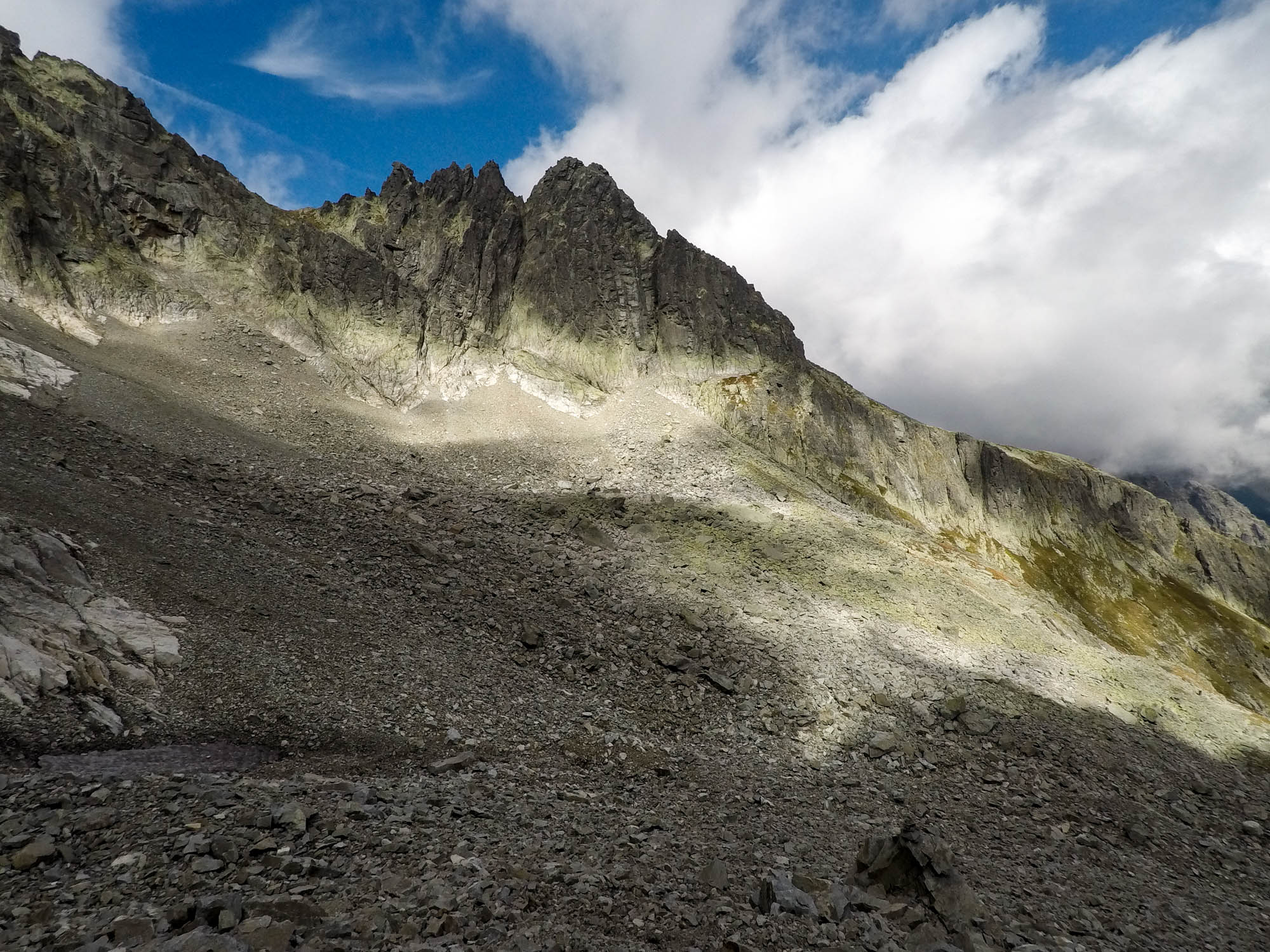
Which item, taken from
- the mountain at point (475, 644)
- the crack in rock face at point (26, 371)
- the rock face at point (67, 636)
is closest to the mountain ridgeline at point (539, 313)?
the mountain at point (475, 644)

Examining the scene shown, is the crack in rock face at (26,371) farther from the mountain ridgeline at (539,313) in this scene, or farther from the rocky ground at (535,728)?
the mountain ridgeline at (539,313)

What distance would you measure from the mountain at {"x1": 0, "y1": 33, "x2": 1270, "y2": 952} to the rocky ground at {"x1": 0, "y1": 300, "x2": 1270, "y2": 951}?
0.37 feet

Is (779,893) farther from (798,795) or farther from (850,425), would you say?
(850,425)

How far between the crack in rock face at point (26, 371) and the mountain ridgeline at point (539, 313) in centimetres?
771

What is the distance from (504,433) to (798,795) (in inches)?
1239

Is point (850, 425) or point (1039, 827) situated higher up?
point (850, 425)

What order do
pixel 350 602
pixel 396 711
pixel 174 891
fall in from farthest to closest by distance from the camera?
pixel 350 602, pixel 396 711, pixel 174 891

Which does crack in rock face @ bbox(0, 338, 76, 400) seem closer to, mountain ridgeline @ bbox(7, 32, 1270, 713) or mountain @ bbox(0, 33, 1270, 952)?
mountain @ bbox(0, 33, 1270, 952)

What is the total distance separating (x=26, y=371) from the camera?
2538 cm

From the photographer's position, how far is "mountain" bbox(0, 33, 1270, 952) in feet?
29.1

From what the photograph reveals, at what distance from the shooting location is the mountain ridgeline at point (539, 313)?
3872cm

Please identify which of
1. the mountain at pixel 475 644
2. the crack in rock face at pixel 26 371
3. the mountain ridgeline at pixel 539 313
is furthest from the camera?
the mountain ridgeline at pixel 539 313

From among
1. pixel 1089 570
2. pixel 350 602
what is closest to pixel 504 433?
pixel 350 602

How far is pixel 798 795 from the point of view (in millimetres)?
15578
